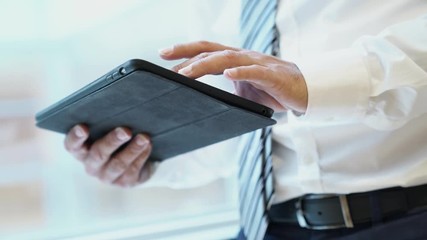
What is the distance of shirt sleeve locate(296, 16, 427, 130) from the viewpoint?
0.65 m

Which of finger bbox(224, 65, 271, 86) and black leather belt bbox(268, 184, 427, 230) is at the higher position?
finger bbox(224, 65, 271, 86)

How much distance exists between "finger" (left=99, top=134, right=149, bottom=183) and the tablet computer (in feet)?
0.08

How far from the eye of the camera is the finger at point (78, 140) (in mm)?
805

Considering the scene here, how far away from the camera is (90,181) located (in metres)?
1.19

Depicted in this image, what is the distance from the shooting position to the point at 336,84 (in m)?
0.67

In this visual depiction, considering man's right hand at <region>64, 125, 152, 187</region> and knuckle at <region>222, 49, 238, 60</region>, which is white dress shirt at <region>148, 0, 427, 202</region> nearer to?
knuckle at <region>222, 49, 238, 60</region>

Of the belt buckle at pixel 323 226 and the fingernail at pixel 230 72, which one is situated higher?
the fingernail at pixel 230 72

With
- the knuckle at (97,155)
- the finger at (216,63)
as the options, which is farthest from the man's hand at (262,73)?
the knuckle at (97,155)

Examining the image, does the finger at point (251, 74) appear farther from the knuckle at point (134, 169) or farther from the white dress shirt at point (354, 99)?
the knuckle at point (134, 169)

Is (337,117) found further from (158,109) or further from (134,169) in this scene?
(134,169)

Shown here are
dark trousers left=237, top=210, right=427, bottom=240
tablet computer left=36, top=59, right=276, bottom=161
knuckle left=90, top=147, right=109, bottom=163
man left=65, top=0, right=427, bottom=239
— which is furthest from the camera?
knuckle left=90, top=147, right=109, bottom=163

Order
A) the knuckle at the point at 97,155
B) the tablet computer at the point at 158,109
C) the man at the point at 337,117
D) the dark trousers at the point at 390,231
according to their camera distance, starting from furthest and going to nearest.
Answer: the knuckle at the point at 97,155, the dark trousers at the point at 390,231, the man at the point at 337,117, the tablet computer at the point at 158,109

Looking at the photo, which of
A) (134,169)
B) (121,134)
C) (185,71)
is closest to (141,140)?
(121,134)

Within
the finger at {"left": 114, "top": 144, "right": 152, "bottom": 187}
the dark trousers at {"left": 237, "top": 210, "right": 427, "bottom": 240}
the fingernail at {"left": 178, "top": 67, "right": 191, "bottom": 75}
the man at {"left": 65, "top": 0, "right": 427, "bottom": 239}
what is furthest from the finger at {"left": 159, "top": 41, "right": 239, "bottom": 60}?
the dark trousers at {"left": 237, "top": 210, "right": 427, "bottom": 240}
